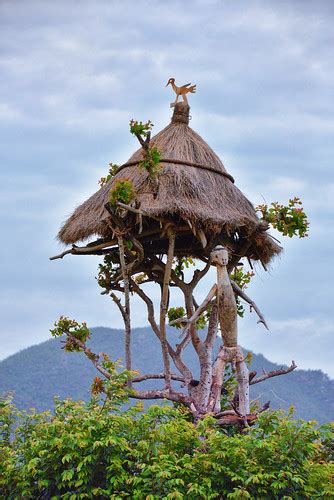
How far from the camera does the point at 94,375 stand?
34.6 m

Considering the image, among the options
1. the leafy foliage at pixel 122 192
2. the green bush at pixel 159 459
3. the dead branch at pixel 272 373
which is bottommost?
the green bush at pixel 159 459

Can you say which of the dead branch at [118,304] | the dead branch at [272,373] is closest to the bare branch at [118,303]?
the dead branch at [118,304]

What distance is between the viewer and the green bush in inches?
316

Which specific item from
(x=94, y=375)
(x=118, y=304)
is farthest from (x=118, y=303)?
(x=94, y=375)

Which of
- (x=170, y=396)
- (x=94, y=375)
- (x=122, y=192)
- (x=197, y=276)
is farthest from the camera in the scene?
(x=94, y=375)

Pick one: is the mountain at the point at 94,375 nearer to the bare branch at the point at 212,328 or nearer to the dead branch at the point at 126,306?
the bare branch at the point at 212,328

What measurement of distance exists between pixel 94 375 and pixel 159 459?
2681 cm

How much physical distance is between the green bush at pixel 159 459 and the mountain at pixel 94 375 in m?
22.1

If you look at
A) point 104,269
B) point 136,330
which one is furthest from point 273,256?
point 136,330

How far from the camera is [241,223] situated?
1143cm

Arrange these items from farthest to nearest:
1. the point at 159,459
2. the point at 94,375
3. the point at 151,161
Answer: the point at 94,375, the point at 151,161, the point at 159,459

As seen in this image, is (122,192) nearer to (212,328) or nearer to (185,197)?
(185,197)

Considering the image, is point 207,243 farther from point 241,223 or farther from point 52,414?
point 52,414

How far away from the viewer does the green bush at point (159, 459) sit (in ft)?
26.3
